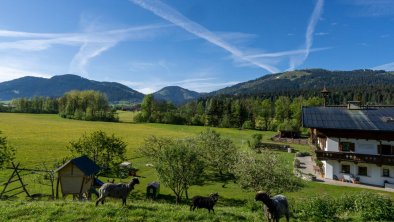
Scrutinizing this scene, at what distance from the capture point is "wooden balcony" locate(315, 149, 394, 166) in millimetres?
41078

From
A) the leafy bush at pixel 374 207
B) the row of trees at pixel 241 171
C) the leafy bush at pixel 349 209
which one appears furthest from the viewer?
the row of trees at pixel 241 171

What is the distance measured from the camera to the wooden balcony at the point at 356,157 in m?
41.1

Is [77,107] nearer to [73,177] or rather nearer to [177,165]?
[177,165]

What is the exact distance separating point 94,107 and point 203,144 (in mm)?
133652

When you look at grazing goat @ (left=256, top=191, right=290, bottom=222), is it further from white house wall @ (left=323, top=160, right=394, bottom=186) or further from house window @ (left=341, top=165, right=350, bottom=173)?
house window @ (left=341, top=165, right=350, bottom=173)

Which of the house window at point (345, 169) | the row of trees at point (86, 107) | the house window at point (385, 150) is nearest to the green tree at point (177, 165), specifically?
the house window at point (345, 169)

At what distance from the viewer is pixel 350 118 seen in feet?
147

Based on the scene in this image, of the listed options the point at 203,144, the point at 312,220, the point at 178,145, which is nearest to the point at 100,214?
the point at 312,220

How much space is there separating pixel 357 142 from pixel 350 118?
12.8 ft

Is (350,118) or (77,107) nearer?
(350,118)

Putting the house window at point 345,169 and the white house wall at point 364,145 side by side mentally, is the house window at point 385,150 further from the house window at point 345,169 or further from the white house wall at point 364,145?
the house window at point 345,169

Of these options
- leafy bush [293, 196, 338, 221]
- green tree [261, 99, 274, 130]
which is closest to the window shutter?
leafy bush [293, 196, 338, 221]

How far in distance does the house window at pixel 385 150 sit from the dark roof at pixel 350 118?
3097 mm

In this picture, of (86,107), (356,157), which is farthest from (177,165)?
(86,107)
